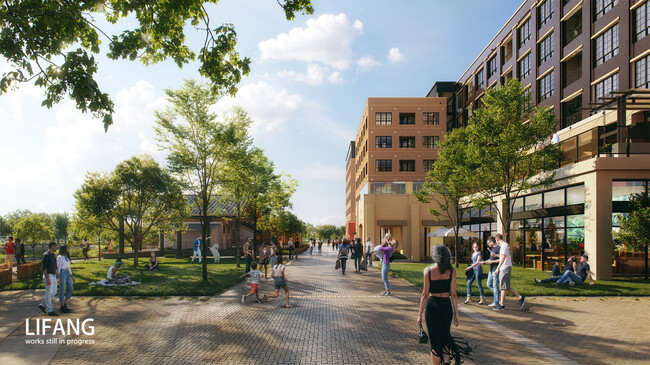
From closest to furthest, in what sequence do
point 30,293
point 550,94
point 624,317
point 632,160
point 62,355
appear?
point 62,355, point 624,317, point 30,293, point 632,160, point 550,94

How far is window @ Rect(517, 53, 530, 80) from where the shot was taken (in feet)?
105

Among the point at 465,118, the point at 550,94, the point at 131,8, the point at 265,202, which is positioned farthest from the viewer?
the point at 465,118

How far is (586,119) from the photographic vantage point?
2384 cm

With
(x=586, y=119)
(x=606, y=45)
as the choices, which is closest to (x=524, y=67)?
(x=606, y=45)

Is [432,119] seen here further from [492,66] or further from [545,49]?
[545,49]

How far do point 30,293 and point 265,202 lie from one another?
19.5 meters

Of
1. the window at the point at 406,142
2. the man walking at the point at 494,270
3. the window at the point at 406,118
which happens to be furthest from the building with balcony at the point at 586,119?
the window at the point at 406,142

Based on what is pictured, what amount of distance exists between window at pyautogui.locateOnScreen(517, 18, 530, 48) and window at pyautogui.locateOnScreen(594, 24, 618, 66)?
313 inches

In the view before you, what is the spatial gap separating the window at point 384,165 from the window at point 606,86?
21.7m

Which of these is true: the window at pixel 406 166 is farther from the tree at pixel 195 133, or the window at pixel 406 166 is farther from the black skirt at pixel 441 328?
the black skirt at pixel 441 328

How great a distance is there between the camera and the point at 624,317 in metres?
9.63

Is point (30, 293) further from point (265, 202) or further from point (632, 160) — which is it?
point (632, 160)

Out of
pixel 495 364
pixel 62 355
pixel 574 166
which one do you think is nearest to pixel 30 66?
pixel 62 355

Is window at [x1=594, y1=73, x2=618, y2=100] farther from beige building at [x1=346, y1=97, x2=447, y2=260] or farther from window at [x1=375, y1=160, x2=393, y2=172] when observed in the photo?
window at [x1=375, y1=160, x2=393, y2=172]
